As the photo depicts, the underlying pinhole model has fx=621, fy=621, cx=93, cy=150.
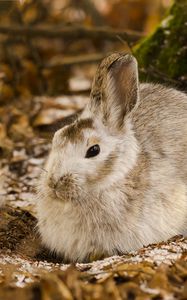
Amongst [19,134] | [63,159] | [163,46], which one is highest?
[163,46]

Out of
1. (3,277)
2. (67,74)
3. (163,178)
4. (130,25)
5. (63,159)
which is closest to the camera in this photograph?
(3,277)

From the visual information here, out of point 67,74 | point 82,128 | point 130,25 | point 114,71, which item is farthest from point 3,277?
point 130,25

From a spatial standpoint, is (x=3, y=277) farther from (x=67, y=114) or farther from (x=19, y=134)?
(x=67, y=114)

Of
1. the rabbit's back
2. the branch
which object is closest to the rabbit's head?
the rabbit's back

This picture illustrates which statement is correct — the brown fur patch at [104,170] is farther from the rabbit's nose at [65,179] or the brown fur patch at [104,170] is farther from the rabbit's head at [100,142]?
the rabbit's nose at [65,179]

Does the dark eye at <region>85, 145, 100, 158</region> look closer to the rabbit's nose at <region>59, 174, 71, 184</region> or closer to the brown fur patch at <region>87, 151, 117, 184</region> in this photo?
the brown fur patch at <region>87, 151, 117, 184</region>

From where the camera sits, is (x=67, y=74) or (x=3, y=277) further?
(x=67, y=74)
